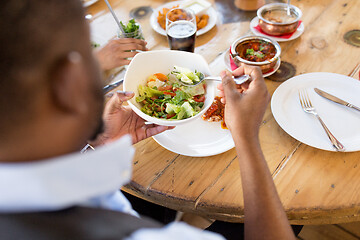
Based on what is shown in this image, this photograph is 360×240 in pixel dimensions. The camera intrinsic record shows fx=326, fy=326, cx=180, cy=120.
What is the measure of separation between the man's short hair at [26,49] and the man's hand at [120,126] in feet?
1.96

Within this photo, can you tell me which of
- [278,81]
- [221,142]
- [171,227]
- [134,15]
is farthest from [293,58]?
[171,227]

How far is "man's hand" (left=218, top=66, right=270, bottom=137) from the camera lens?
104 cm

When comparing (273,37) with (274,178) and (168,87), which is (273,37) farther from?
(274,178)

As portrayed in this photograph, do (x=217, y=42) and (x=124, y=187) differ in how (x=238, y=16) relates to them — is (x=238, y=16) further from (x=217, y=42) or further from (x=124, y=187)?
(x=124, y=187)

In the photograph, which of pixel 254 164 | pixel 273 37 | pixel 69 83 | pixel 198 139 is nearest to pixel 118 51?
pixel 198 139

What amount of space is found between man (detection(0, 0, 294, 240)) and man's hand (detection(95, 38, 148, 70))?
0.79 meters

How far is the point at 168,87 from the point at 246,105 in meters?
0.34

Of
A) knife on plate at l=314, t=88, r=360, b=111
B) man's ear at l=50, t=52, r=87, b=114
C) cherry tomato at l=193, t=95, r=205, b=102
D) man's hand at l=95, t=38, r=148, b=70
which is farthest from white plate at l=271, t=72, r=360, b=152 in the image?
man's ear at l=50, t=52, r=87, b=114

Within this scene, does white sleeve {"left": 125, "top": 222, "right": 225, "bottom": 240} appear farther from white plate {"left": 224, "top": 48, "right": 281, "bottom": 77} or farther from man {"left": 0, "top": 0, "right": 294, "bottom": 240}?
white plate {"left": 224, "top": 48, "right": 281, "bottom": 77}

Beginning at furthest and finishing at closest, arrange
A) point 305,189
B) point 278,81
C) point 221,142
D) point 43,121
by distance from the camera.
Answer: point 278,81 < point 221,142 < point 305,189 < point 43,121

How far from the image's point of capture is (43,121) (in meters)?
0.59

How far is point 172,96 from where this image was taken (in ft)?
4.07

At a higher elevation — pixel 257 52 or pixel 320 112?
pixel 257 52

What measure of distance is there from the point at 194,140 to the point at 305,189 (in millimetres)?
399
